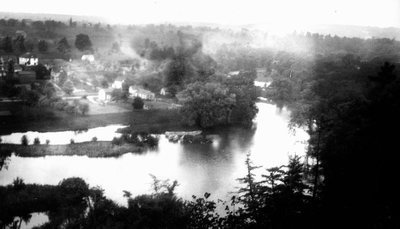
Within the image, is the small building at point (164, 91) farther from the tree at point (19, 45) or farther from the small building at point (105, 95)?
the tree at point (19, 45)

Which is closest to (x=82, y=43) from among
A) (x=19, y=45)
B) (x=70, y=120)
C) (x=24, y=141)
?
(x=19, y=45)

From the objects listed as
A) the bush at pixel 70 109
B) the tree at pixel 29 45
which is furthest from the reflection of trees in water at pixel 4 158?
the tree at pixel 29 45

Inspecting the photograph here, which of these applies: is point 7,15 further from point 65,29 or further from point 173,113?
point 173,113

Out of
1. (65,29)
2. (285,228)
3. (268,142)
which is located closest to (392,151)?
(285,228)

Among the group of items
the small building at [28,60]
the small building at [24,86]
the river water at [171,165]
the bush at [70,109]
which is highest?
the small building at [28,60]

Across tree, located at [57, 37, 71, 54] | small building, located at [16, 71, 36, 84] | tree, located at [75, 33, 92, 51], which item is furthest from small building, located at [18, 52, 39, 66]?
tree, located at [75, 33, 92, 51]
